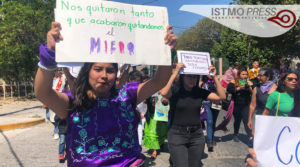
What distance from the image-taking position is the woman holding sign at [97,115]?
1.77 metres

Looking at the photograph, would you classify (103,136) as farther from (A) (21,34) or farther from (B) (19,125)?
(A) (21,34)

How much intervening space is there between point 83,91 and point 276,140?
1688mm

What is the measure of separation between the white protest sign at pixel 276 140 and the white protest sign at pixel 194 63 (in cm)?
135

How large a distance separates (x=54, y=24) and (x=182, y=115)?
2264 millimetres

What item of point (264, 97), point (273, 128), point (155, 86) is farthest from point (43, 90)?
point (264, 97)

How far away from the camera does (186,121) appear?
350cm

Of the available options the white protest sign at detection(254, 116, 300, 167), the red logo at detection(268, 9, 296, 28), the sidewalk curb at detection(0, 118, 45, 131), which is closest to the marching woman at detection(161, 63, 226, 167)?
the white protest sign at detection(254, 116, 300, 167)

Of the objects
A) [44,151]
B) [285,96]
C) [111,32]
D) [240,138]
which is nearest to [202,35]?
[240,138]

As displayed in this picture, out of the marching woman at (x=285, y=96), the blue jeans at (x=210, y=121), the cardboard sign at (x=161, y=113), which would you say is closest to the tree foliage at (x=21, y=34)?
the cardboard sign at (x=161, y=113)

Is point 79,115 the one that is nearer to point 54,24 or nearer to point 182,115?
point 54,24

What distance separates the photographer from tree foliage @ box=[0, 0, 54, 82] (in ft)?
42.0

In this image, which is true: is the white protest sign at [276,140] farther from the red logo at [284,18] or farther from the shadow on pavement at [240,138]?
the red logo at [284,18]

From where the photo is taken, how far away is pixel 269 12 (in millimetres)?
10945

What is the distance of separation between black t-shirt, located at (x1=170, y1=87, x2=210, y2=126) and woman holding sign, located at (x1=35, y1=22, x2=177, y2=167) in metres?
1.63
